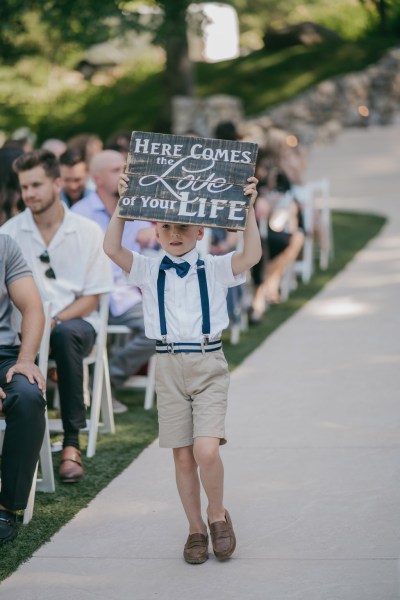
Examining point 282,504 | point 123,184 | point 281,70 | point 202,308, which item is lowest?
point 282,504

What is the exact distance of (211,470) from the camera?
4.72 m

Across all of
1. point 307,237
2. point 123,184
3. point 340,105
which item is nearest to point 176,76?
point 340,105

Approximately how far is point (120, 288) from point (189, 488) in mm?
3005

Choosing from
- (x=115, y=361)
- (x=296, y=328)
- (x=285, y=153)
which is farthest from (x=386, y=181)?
(x=115, y=361)

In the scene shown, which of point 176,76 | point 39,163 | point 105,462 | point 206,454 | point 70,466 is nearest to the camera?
point 206,454

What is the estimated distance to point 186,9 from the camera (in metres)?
18.4

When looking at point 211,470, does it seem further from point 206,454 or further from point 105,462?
point 105,462

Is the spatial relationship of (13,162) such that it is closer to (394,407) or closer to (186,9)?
(394,407)

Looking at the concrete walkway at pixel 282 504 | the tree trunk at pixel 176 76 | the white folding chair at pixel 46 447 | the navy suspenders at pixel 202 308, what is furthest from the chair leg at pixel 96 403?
the tree trunk at pixel 176 76

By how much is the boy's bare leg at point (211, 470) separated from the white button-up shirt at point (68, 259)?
2.14 metres

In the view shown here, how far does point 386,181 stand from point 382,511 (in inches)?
673

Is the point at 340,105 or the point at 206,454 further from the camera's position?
the point at 340,105

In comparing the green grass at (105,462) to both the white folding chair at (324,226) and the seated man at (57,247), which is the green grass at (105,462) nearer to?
the seated man at (57,247)

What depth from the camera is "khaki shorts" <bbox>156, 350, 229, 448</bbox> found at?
4754 mm
